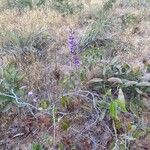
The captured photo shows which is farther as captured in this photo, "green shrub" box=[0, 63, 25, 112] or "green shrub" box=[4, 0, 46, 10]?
"green shrub" box=[4, 0, 46, 10]

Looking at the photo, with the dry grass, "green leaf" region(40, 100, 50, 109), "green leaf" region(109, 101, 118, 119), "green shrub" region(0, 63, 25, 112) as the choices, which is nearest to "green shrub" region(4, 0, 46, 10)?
the dry grass

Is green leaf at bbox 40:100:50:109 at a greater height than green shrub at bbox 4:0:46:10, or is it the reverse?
green leaf at bbox 40:100:50:109

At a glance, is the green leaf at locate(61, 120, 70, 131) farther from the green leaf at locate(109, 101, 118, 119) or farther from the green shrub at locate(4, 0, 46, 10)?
the green shrub at locate(4, 0, 46, 10)

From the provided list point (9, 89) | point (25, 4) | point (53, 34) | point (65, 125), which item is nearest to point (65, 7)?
point (25, 4)

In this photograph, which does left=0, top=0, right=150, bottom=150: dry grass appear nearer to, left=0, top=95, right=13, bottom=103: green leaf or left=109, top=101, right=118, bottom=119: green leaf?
left=109, top=101, right=118, bottom=119: green leaf

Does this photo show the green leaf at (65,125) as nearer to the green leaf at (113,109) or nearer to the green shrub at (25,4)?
the green leaf at (113,109)

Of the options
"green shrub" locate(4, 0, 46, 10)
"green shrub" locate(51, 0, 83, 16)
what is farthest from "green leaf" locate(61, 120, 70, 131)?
"green shrub" locate(4, 0, 46, 10)

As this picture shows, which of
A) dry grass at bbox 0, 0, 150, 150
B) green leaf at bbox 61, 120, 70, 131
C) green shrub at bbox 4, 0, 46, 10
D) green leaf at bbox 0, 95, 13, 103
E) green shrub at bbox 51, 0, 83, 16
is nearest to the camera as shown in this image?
green leaf at bbox 61, 120, 70, 131

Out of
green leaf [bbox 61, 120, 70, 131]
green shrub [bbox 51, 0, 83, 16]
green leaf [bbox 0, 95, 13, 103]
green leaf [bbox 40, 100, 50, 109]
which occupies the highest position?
green leaf [bbox 0, 95, 13, 103]

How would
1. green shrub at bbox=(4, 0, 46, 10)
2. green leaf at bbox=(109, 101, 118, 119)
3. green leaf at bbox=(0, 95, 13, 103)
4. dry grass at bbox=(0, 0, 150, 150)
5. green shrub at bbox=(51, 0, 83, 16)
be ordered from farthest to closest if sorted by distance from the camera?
green shrub at bbox=(4, 0, 46, 10) < green shrub at bbox=(51, 0, 83, 16) < dry grass at bbox=(0, 0, 150, 150) < green leaf at bbox=(0, 95, 13, 103) < green leaf at bbox=(109, 101, 118, 119)

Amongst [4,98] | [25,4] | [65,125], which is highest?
[4,98]

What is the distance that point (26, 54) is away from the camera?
3.86 meters

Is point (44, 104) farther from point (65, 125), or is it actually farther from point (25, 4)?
point (25, 4)

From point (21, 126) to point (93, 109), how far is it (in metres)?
0.56
